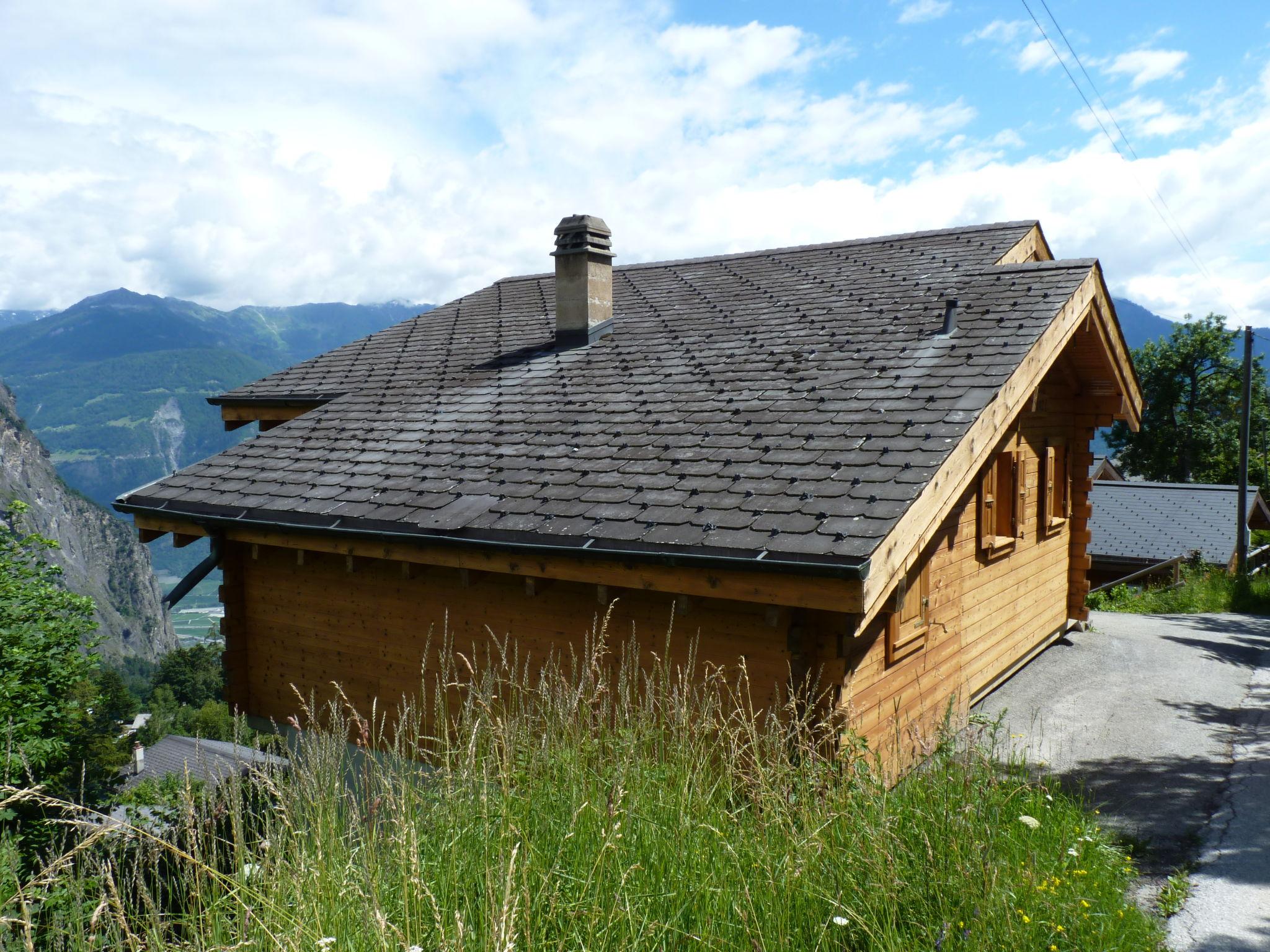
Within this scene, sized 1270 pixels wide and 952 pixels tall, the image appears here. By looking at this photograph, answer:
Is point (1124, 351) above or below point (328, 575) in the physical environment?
above

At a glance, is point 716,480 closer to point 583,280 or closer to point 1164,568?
point 583,280

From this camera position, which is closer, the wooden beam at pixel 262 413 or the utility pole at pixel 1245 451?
the wooden beam at pixel 262 413

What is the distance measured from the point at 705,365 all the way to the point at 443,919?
20.1ft

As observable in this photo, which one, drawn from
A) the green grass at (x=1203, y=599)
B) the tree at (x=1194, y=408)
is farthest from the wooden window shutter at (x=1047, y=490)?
the tree at (x=1194, y=408)

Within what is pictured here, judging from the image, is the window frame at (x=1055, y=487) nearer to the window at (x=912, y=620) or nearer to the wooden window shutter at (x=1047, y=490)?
the wooden window shutter at (x=1047, y=490)

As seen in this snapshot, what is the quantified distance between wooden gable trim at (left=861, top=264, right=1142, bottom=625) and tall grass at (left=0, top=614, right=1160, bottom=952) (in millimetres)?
1082

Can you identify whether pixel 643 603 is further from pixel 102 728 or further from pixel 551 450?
pixel 102 728

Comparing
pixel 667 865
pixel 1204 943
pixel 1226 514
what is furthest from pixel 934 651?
pixel 1226 514

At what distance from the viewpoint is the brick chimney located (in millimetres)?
10445

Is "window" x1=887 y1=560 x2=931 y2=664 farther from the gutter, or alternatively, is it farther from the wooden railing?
the wooden railing

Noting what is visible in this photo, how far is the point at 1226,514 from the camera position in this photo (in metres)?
30.0

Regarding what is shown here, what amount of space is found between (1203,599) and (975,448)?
13838mm

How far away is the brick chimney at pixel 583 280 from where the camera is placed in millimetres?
10445

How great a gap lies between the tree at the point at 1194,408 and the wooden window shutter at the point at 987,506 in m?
48.3
